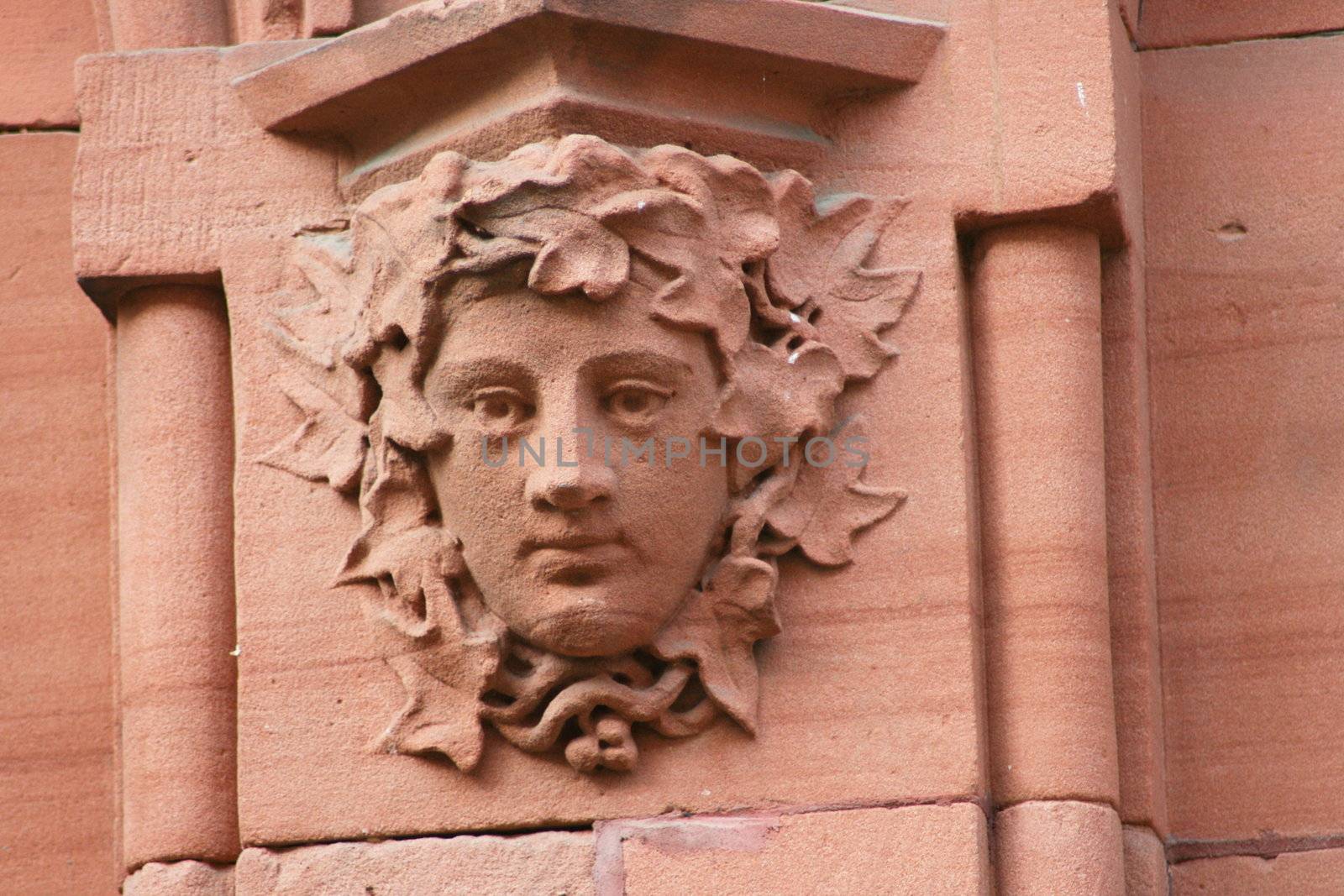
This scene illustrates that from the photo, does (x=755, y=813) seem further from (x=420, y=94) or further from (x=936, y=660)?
(x=420, y=94)

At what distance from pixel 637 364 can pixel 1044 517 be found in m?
0.68

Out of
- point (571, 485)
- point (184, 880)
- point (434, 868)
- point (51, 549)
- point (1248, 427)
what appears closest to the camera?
point (571, 485)

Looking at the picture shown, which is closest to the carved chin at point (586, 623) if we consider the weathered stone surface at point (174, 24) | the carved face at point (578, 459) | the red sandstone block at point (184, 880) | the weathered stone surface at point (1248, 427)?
the carved face at point (578, 459)

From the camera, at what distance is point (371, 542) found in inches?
166

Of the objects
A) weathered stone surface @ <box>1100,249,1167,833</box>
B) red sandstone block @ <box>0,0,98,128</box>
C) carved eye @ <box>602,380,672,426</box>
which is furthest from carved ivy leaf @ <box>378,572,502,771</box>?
red sandstone block @ <box>0,0,98,128</box>

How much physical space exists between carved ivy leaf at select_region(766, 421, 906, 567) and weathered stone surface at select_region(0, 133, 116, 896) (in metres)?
1.30

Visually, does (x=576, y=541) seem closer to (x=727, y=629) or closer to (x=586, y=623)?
(x=586, y=623)

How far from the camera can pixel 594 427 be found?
3977mm

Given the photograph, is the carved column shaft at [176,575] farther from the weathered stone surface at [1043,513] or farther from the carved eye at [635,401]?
the weathered stone surface at [1043,513]

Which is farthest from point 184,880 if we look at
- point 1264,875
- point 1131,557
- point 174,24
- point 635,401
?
point 1264,875

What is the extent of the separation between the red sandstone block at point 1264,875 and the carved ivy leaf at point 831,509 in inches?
30.9

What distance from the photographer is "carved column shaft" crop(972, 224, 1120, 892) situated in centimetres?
407

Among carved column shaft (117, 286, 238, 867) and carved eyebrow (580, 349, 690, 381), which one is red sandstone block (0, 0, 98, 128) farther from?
carved eyebrow (580, 349, 690, 381)

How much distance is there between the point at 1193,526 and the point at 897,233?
0.73 meters
